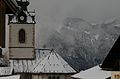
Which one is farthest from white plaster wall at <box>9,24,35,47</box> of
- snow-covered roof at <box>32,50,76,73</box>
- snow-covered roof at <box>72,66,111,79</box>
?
snow-covered roof at <box>72,66,111,79</box>

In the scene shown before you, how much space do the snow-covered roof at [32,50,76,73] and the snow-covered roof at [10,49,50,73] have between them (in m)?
1.29

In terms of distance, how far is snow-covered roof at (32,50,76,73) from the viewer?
190 ft

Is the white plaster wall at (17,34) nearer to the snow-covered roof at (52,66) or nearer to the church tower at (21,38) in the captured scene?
the church tower at (21,38)

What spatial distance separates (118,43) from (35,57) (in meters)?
48.7

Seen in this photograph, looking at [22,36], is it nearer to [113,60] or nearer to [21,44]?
[21,44]

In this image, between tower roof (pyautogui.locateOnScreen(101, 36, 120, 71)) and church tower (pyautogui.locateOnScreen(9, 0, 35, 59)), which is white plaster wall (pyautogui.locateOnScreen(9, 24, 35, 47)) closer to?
church tower (pyautogui.locateOnScreen(9, 0, 35, 59))

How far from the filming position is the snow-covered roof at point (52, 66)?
5784 centimetres

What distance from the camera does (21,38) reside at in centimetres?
6288

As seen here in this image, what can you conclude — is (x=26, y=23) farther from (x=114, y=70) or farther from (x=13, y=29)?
(x=114, y=70)

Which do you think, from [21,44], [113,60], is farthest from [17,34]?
[113,60]

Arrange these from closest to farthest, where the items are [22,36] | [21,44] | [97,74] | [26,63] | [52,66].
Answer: [97,74] → [52,66] → [26,63] → [22,36] → [21,44]

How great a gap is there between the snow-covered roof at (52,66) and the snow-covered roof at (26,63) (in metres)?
1.29

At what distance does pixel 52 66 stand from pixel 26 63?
16.2ft

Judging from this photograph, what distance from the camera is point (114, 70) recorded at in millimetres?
15984
